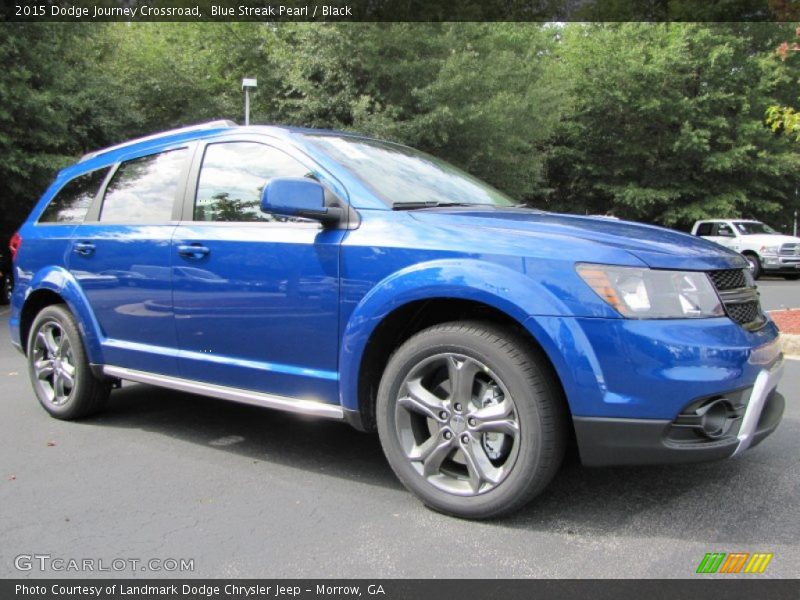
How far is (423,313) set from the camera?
127 inches

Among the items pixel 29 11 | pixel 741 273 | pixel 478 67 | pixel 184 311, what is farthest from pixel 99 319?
pixel 478 67

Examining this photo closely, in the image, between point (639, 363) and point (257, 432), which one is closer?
point (639, 363)

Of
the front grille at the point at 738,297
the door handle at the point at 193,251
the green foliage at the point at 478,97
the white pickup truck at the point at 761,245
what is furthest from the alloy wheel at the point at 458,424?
the white pickup truck at the point at 761,245

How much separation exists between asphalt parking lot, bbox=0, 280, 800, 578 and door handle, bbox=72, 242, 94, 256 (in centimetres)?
114

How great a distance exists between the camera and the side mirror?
3.11m

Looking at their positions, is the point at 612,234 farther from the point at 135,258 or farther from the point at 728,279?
the point at 135,258

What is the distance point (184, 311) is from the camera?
3.75 meters

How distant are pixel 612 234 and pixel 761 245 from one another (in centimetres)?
1978

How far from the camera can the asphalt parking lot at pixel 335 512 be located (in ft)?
8.65

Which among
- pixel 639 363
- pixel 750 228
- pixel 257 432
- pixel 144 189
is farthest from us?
pixel 750 228
